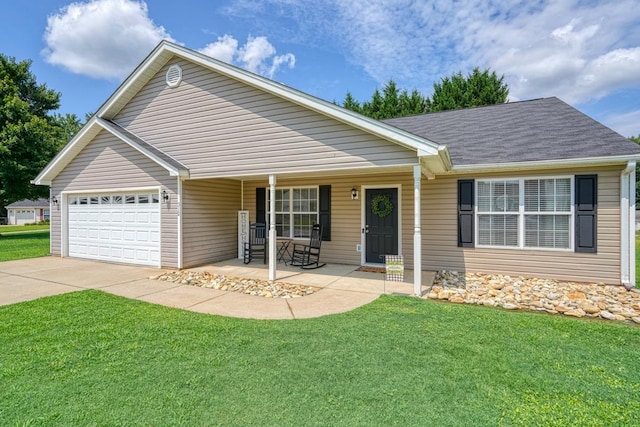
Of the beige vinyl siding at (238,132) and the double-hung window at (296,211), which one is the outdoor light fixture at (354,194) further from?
the beige vinyl siding at (238,132)

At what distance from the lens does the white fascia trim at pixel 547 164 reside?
5855 mm

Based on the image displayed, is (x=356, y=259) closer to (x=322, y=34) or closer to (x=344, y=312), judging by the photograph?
(x=344, y=312)

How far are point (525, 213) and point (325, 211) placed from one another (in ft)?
15.7

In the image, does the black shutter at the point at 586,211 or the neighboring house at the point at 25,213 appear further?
the neighboring house at the point at 25,213

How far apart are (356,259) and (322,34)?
9177 millimetres

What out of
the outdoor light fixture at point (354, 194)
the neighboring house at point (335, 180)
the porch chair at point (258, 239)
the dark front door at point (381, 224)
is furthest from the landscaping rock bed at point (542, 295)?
the porch chair at point (258, 239)

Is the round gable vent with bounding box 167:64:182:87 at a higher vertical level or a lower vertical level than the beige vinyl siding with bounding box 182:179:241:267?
higher

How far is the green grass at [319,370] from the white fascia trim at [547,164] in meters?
3.26

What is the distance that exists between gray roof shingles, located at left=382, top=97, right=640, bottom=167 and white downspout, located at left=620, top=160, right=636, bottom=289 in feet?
2.64

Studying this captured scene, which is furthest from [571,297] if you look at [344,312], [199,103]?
[199,103]

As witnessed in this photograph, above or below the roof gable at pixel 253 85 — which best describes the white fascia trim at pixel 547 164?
below

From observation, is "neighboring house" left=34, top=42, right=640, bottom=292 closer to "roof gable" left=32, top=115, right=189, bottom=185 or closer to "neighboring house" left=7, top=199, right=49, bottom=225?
"roof gable" left=32, top=115, right=189, bottom=185

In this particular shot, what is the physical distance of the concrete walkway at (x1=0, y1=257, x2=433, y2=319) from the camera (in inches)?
197

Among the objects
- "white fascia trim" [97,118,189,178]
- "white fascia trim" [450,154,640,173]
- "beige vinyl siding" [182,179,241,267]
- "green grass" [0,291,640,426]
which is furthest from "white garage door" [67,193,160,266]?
"white fascia trim" [450,154,640,173]
